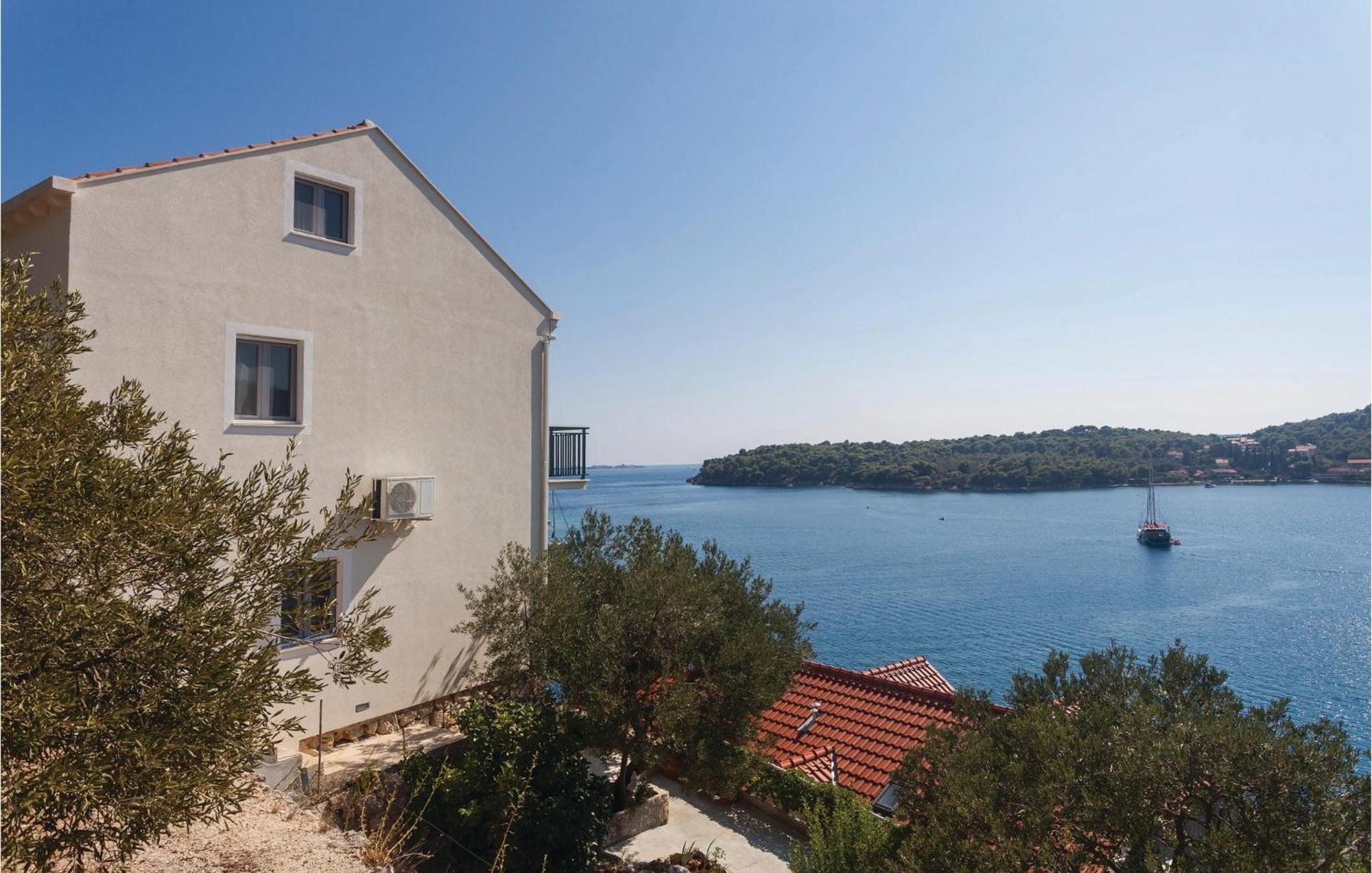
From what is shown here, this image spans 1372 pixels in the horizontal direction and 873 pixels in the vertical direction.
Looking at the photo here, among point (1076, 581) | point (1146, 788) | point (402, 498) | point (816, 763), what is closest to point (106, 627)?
point (1146, 788)

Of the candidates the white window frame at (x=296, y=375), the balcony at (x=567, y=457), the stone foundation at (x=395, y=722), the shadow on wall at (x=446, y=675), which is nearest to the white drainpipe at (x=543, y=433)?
the balcony at (x=567, y=457)

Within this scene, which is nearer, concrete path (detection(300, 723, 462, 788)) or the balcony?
concrete path (detection(300, 723, 462, 788))

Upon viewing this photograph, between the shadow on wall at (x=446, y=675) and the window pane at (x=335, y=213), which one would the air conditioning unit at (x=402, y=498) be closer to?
the shadow on wall at (x=446, y=675)

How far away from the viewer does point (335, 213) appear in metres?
12.2

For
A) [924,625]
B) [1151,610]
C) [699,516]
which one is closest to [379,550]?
[924,625]

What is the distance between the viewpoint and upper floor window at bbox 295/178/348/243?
1178 centimetres

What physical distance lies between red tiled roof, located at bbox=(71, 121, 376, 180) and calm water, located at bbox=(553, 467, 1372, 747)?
8.59 m

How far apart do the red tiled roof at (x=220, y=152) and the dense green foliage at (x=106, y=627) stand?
577 cm

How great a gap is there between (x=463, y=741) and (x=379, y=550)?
364 centimetres

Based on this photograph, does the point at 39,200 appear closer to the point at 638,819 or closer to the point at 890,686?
the point at 638,819

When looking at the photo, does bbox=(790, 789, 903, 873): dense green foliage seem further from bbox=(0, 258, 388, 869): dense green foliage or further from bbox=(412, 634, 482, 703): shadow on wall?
bbox=(412, 634, 482, 703): shadow on wall

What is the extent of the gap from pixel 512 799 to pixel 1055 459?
477ft

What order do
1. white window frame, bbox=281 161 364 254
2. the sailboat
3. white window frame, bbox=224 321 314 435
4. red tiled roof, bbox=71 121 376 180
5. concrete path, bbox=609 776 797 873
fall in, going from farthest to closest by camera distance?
1. the sailboat
2. concrete path, bbox=609 776 797 873
3. white window frame, bbox=281 161 364 254
4. white window frame, bbox=224 321 314 435
5. red tiled roof, bbox=71 121 376 180

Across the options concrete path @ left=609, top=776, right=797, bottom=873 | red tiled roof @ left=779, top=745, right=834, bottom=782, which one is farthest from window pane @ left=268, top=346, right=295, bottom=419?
red tiled roof @ left=779, top=745, right=834, bottom=782
